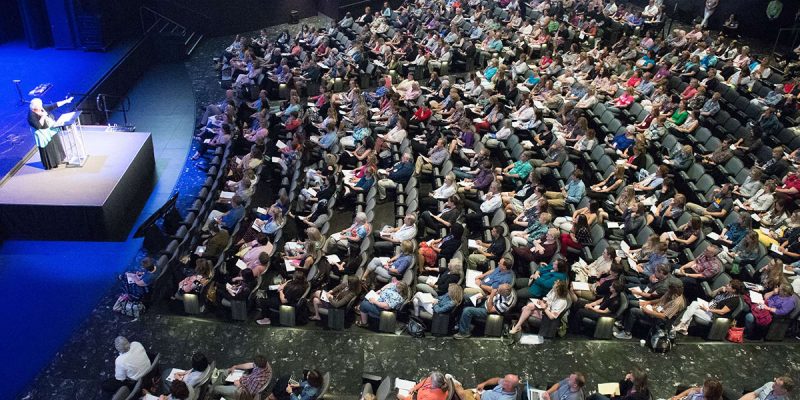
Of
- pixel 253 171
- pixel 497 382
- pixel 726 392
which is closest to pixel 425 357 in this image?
pixel 497 382

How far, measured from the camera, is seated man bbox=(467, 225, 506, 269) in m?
7.77

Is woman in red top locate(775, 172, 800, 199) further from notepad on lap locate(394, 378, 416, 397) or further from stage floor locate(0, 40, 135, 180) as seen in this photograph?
stage floor locate(0, 40, 135, 180)

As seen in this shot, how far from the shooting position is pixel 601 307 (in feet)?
23.0

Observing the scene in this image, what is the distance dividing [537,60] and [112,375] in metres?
12.4

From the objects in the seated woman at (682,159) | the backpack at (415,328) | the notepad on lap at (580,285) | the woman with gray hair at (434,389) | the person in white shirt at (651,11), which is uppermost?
the person in white shirt at (651,11)

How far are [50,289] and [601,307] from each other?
6.79 m

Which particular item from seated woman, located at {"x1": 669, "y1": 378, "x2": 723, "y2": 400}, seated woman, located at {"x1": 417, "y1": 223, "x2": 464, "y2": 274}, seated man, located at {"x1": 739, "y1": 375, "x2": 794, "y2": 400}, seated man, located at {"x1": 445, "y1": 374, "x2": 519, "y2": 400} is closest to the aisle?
seated woman, located at {"x1": 417, "y1": 223, "x2": 464, "y2": 274}

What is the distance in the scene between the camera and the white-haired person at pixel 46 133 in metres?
9.08

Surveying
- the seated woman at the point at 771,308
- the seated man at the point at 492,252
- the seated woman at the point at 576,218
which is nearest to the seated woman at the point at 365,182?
the seated man at the point at 492,252

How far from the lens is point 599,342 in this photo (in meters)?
7.11

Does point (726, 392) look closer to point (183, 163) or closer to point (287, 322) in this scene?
point (287, 322)

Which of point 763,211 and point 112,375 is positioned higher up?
point 763,211

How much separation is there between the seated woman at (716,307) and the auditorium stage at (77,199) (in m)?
7.66

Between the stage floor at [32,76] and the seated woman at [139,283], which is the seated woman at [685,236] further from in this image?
the stage floor at [32,76]
